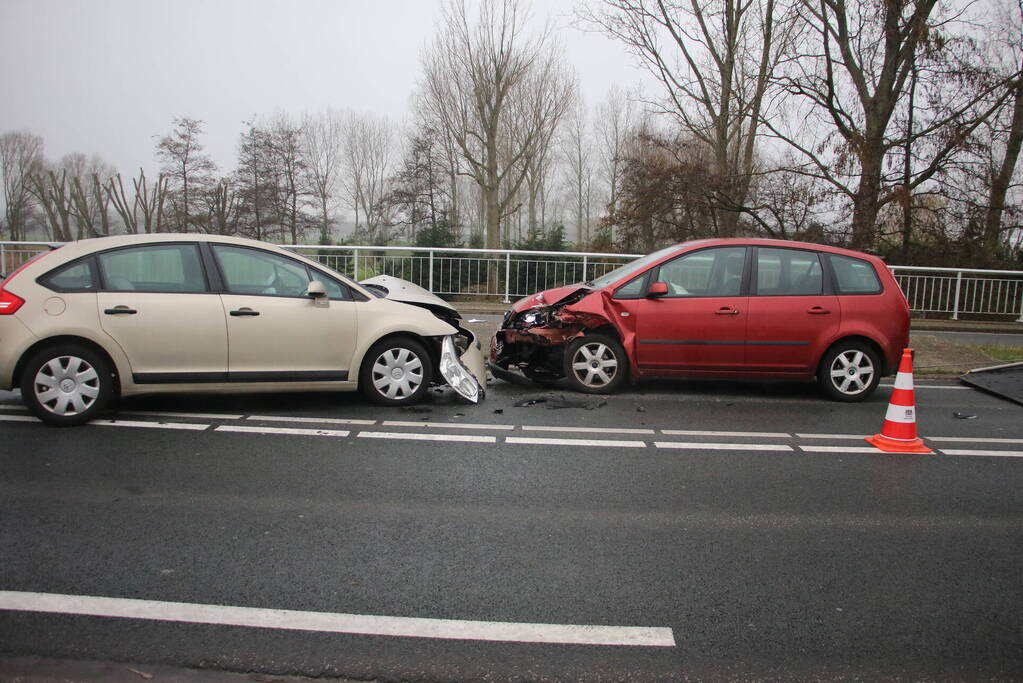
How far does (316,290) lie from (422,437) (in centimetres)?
173

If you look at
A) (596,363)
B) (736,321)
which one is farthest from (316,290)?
(736,321)

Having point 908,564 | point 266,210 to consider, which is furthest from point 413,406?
point 266,210

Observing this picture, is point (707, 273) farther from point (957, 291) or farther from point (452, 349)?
point (957, 291)

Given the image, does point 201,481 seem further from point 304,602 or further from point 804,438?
point 804,438

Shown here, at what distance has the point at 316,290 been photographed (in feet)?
22.0

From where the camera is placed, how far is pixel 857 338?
26.4 ft

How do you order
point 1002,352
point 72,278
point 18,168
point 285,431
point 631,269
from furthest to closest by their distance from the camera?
point 18,168 → point 1002,352 → point 631,269 → point 72,278 → point 285,431

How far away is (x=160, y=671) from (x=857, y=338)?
7379mm

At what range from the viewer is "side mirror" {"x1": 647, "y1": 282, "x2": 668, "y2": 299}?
7906mm

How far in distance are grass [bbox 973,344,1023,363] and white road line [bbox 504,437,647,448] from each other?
7.97 m

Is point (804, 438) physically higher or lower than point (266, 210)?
lower

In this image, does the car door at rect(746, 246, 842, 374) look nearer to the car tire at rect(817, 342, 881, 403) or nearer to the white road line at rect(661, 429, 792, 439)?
the car tire at rect(817, 342, 881, 403)

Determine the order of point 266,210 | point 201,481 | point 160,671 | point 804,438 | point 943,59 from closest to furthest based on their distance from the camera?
point 160,671, point 201,481, point 804,438, point 943,59, point 266,210

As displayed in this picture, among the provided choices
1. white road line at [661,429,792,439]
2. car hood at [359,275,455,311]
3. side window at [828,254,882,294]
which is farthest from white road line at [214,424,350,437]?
side window at [828,254,882,294]
